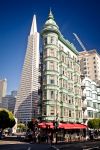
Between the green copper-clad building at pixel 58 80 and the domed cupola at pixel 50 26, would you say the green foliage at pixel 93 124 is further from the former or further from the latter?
the domed cupola at pixel 50 26

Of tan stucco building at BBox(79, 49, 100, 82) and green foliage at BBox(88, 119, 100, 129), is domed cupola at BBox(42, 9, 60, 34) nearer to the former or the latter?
green foliage at BBox(88, 119, 100, 129)

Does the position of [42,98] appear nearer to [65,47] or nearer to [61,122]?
[61,122]

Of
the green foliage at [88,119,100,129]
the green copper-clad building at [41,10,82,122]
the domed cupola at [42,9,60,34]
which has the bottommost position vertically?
the green foliage at [88,119,100,129]

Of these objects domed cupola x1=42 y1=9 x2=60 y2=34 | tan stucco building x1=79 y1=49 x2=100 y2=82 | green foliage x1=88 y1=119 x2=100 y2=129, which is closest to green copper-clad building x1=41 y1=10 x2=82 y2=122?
domed cupola x1=42 y1=9 x2=60 y2=34

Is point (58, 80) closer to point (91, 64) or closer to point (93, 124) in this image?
point (93, 124)

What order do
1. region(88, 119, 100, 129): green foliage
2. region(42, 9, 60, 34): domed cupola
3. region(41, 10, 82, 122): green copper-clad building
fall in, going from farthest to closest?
region(88, 119, 100, 129): green foliage, region(42, 9, 60, 34): domed cupola, region(41, 10, 82, 122): green copper-clad building

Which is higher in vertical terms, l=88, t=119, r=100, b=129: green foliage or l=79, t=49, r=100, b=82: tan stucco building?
l=79, t=49, r=100, b=82: tan stucco building

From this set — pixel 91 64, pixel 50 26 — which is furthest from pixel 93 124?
pixel 91 64

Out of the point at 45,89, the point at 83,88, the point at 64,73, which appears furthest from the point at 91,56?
the point at 45,89

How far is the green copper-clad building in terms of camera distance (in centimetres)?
5506

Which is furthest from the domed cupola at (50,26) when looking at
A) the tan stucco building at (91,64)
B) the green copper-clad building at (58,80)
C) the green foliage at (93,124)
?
the tan stucco building at (91,64)

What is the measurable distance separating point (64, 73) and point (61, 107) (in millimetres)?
9362

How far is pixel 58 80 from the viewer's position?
59.3 m

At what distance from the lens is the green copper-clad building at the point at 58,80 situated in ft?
181
